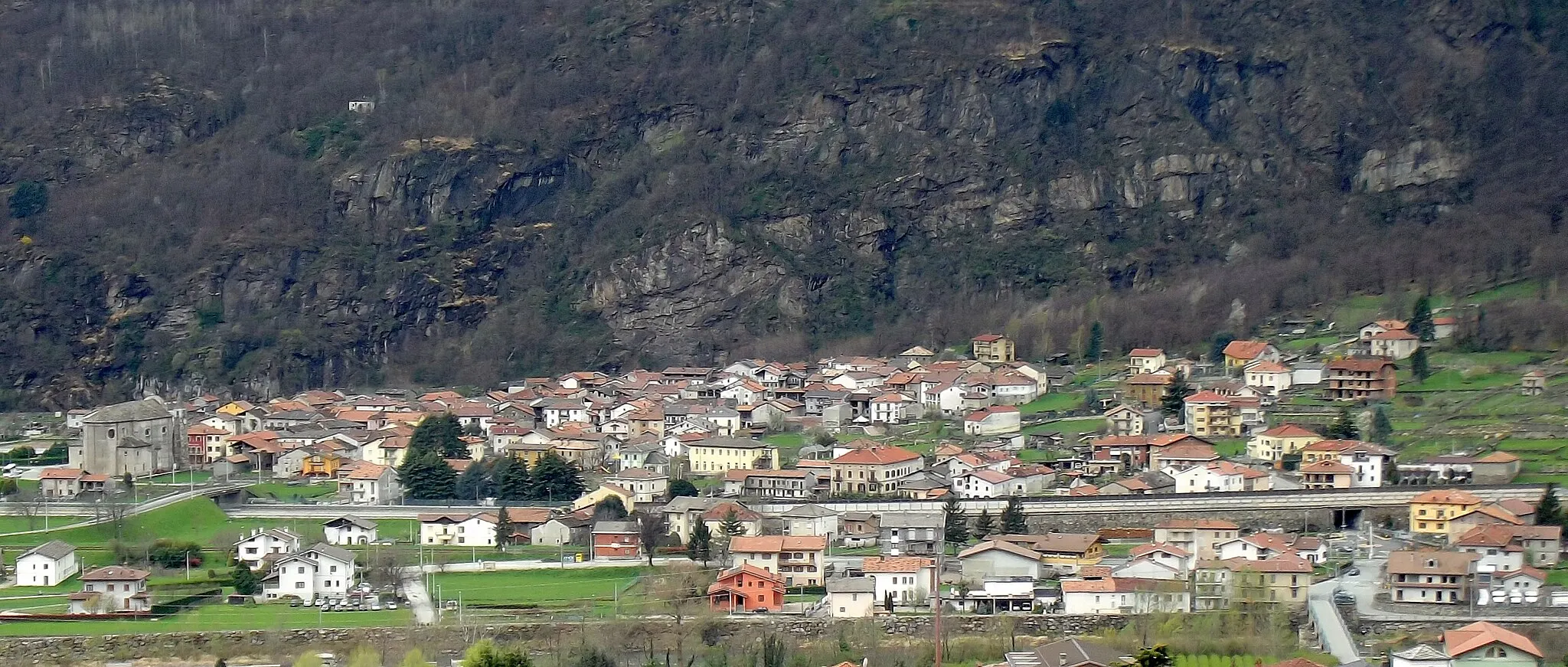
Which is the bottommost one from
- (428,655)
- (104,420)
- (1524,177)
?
(428,655)

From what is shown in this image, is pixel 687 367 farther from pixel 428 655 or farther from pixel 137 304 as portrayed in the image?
pixel 428 655

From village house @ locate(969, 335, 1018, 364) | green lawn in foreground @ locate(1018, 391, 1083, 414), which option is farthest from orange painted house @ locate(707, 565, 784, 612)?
village house @ locate(969, 335, 1018, 364)

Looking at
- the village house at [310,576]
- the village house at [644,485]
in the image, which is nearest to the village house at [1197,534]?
the village house at [644,485]

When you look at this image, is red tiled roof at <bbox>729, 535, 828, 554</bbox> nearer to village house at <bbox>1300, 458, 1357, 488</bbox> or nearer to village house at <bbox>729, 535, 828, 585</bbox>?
village house at <bbox>729, 535, 828, 585</bbox>

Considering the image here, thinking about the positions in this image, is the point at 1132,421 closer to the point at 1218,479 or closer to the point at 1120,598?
the point at 1218,479

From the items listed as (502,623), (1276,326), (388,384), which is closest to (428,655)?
(502,623)
